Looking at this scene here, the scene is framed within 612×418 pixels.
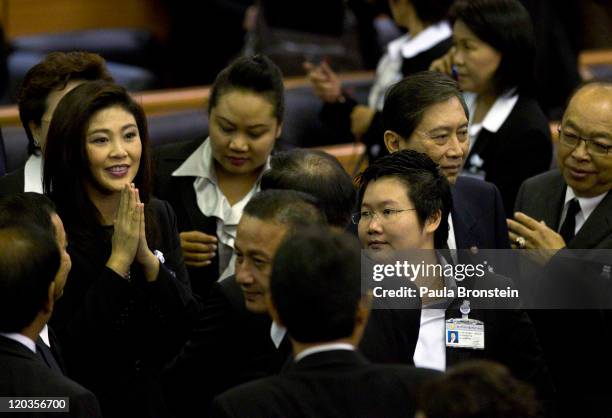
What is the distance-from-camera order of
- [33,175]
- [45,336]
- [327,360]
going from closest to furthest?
[327,360], [45,336], [33,175]

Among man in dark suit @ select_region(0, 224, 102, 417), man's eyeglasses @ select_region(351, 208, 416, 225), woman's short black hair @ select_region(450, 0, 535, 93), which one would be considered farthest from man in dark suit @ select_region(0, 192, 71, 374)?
woman's short black hair @ select_region(450, 0, 535, 93)

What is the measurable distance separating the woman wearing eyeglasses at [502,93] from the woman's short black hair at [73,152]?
4.39 feet

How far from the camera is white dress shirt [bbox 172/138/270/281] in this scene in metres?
3.77

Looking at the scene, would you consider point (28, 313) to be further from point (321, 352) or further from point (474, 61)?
point (474, 61)

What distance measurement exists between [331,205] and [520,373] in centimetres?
65

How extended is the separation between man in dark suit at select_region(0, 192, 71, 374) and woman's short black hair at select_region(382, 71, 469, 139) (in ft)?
3.71

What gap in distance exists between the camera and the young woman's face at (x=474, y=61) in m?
4.23

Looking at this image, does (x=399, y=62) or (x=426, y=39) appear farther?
(x=399, y=62)

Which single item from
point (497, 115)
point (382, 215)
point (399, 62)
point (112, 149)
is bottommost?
point (382, 215)

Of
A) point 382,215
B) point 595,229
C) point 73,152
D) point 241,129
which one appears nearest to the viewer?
point 382,215

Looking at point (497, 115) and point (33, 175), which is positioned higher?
point (497, 115)

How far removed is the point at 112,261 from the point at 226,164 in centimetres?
80

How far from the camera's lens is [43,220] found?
284 centimetres

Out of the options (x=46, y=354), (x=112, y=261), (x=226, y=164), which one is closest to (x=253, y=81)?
(x=226, y=164)
